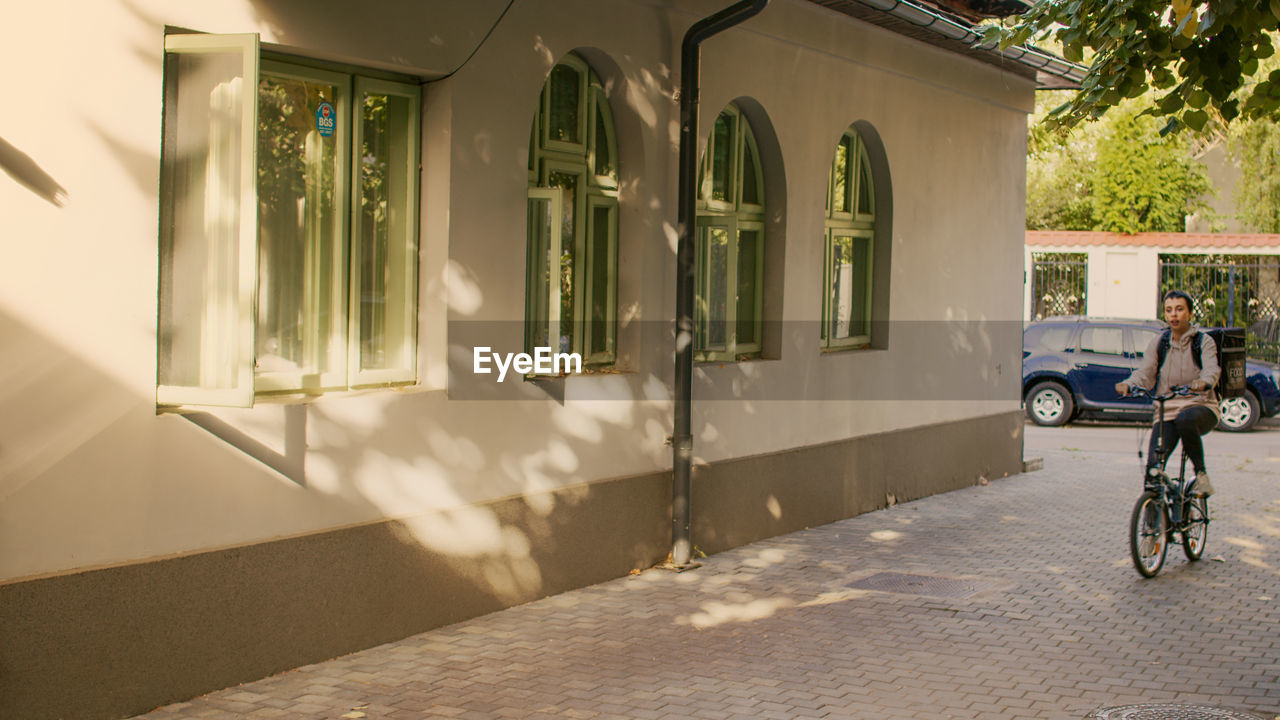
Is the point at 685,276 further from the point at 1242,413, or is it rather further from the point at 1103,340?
the point at 1242,413

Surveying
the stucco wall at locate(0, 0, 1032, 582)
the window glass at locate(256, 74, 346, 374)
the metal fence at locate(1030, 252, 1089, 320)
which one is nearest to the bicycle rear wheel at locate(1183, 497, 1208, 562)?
the stucco wall at locate(0, 0, 1032, 582)

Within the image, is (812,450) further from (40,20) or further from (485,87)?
(40,20)

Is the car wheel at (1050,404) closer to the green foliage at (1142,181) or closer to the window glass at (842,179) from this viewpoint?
the window glass at (842,179)

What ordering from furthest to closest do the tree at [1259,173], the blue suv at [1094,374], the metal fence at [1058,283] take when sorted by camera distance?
the tree at [1259,173], the metal fence at [1058,283], the blue suv at [1094,374]

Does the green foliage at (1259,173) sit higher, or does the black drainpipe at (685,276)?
the green foliage at (1259,173)

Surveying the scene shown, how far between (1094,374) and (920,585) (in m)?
12.4

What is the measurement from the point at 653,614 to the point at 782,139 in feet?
14.6

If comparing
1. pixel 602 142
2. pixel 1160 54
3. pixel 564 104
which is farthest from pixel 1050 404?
pixel 1160 54

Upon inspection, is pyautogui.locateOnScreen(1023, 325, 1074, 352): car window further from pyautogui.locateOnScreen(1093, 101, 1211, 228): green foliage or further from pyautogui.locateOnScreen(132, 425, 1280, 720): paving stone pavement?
pyautogui.locateOnScreen(1093, 101, 1211, 228): green foliage

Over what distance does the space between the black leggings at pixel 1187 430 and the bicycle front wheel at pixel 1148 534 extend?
303mm

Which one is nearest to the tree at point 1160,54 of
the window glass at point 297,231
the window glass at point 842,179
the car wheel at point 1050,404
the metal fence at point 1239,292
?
the window glass at point 297,231

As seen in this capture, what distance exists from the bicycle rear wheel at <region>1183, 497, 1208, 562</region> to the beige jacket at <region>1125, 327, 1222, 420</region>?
73 centimetres

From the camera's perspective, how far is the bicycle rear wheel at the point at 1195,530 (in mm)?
9789

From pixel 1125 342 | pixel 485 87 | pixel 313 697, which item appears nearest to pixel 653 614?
pixel 313 697
